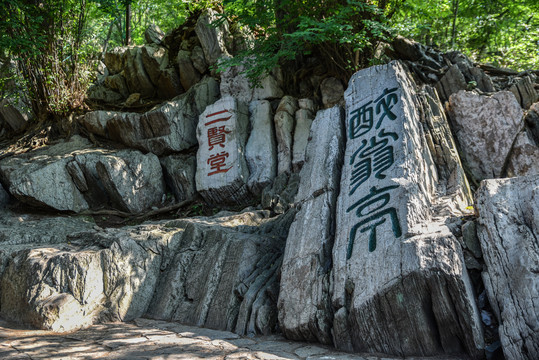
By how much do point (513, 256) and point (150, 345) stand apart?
3037mm

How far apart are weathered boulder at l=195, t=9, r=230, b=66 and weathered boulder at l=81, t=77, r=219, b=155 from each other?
1.11 metres

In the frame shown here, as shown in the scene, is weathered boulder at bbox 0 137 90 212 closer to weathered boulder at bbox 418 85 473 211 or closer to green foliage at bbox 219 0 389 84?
green foliage at bbox 219 0 389 84

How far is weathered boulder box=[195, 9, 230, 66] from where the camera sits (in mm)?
10984

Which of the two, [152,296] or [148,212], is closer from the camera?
[152,296]

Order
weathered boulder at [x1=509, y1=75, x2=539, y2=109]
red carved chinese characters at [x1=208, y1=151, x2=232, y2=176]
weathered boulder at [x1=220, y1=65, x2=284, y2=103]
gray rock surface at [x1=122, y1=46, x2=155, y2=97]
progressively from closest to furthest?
weathered boulder at [x1=509, y1=75, x2=539, y2=109]
red carved chinese characters at [x1=208, y1=151, x2=232, y2=176]
weathered boulder at [x1=220, y1=65, x2=284, y2=103]
gray rock surface at [x1=122, y1=46, x2=155, y2=97]

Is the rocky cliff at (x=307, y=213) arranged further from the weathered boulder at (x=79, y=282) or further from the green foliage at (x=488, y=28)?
the green foliage at (x=488, y=28)

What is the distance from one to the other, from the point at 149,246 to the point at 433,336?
3641 mm

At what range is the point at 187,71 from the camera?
37.4ft

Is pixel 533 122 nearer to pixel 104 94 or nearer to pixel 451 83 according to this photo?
pixel 451 83

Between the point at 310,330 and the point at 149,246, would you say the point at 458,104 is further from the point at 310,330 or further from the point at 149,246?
the point at 149,246

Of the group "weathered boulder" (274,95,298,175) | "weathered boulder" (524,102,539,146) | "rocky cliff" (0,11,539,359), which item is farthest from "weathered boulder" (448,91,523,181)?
"weathered boulder" (274,95,298,175)

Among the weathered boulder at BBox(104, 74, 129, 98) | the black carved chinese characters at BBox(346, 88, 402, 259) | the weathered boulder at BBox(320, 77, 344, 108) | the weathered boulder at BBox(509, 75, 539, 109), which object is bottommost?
the black carved chinese characters at BBox(346, 88, 402, 259)

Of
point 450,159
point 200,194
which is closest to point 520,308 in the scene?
point 450,159

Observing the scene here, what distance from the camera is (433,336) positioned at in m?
3.41
